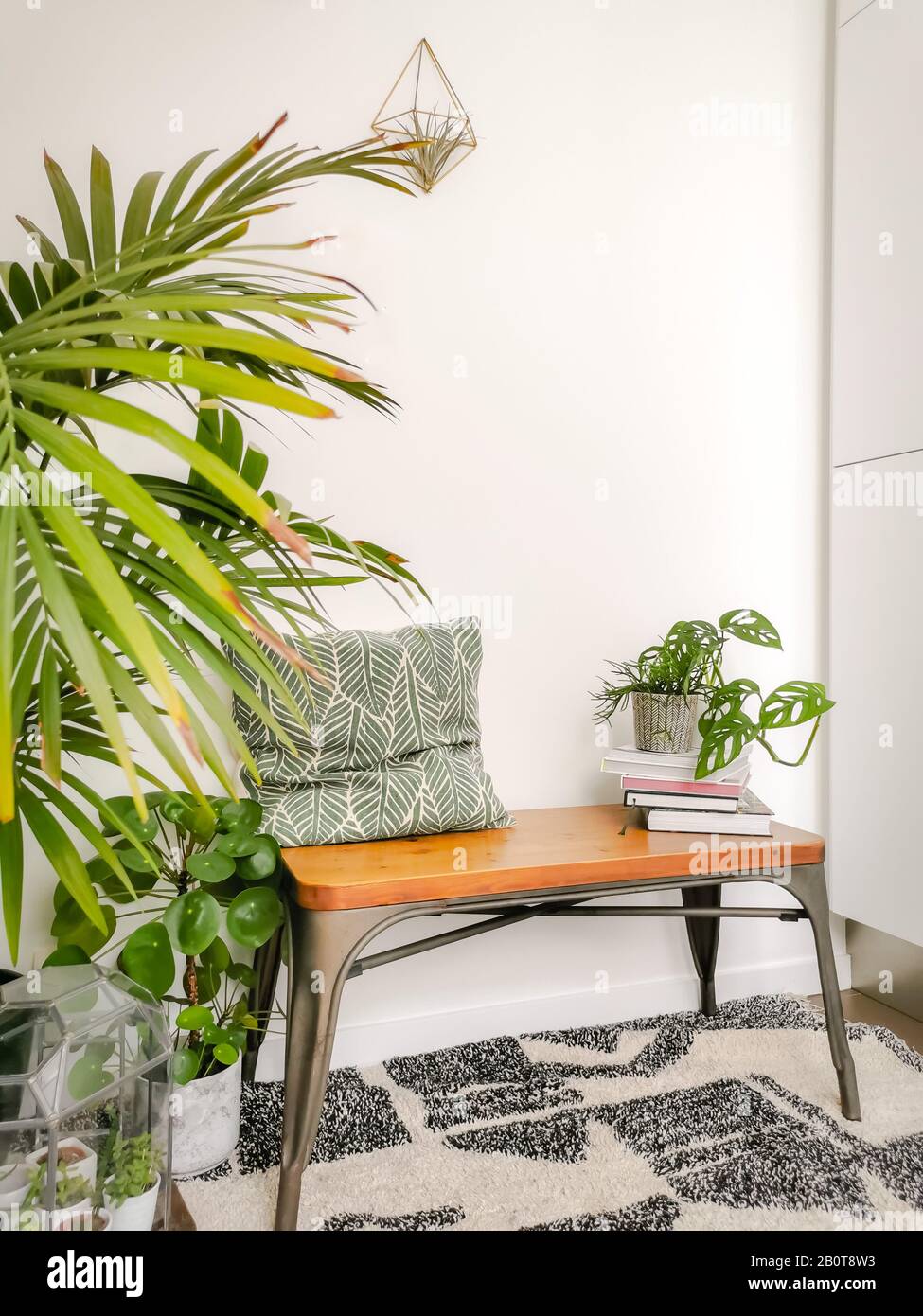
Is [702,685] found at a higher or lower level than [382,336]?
lower

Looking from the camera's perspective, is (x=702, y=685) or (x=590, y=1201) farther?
(x=702, y=685)

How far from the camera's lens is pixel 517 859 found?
64.1 inches

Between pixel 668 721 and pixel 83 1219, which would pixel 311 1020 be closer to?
pixel 83 1219

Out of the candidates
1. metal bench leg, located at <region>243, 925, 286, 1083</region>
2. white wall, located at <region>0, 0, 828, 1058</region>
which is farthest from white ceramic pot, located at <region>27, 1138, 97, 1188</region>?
white wall, located at <region>0, 0, 828, 1058</region>

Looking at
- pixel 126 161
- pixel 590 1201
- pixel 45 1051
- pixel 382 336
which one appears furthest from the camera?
pixel 382 336

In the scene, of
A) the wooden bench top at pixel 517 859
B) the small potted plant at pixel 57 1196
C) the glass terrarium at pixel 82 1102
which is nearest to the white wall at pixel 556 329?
the wooden bench top at pixel 517 859

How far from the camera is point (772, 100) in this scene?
7.62 ft

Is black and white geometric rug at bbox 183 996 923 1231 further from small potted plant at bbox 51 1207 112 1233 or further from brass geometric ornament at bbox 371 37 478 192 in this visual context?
brass geometric ornament at bbox 371 37 478 192

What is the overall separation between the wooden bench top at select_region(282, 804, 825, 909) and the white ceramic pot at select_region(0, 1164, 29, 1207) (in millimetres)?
523

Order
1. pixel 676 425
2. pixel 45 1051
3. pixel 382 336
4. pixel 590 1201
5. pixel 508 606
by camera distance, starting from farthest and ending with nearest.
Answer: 1. pixel 676 425
2. pixel 508 606
3. pixel 382 336
4. pixel 590 1201
5. pixel 45 1051

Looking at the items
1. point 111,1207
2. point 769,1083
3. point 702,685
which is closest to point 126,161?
point 702,685

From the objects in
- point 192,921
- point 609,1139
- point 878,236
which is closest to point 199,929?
point 192,921

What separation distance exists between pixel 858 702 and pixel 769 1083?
35.7 inches

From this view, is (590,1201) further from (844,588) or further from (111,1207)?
(844,588)
